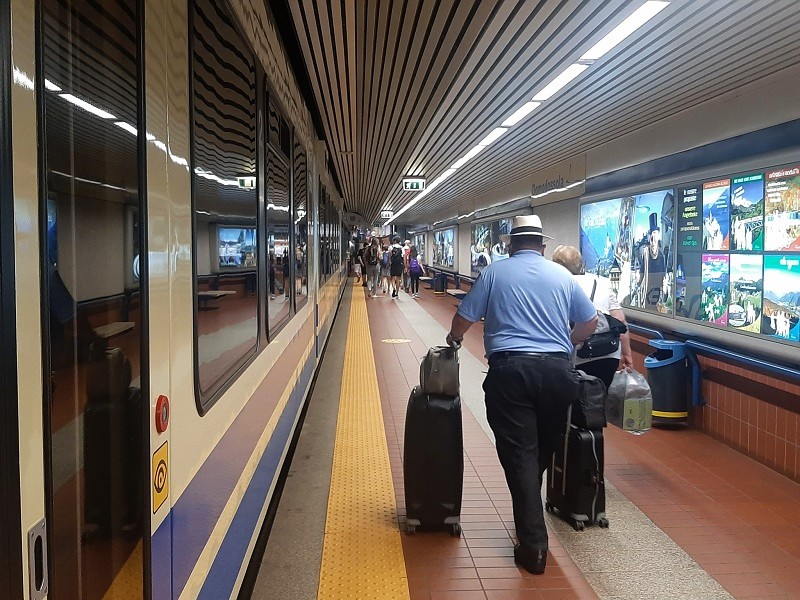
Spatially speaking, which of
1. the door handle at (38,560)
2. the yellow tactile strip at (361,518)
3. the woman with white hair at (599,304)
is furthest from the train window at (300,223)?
the door handle at (38,560)

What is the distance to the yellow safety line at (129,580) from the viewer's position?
1.42m

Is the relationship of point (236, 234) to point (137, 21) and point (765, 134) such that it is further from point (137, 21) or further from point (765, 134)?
point (765, 134)

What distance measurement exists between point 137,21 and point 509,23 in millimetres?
3646

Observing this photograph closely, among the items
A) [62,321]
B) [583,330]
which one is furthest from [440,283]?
[62,321]

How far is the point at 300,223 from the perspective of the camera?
6.03 meters

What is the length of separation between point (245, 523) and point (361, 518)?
50.2 inches

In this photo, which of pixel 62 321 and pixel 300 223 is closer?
pixel 62 321

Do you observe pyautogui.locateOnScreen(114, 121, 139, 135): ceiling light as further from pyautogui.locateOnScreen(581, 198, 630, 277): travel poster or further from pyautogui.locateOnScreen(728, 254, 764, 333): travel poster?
pyautogui.locateOnScreen(581, 198, 630, 277): travel poster

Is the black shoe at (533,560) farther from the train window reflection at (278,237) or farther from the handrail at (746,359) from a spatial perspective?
the handrail at (746,359)

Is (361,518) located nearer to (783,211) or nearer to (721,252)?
(783,211)

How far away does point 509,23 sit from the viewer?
4.76 meters

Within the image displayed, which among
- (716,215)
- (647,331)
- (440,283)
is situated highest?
(716,215)

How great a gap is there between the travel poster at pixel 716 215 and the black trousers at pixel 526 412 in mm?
3207

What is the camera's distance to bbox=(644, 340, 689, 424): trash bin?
20.2 ft
